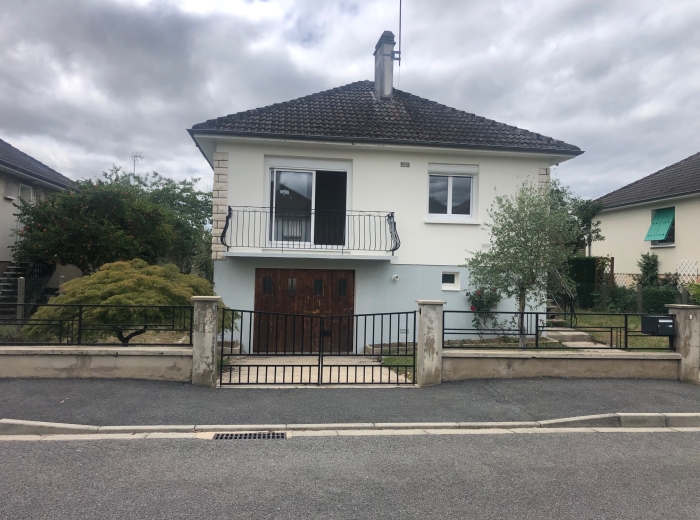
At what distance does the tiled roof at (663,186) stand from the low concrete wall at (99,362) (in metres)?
17.7

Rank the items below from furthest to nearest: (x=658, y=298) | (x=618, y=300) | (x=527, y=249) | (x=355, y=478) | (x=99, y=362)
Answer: (x=618, y=300) < (x=658, y=298) < (x=527, y=249) < (x=99, y=362) < (x=355, y=478)

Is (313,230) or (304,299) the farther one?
(313,230)

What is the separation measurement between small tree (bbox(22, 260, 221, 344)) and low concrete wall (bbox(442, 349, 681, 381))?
5.02 meters

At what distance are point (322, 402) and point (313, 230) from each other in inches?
254

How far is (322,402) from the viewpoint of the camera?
7.22 metres

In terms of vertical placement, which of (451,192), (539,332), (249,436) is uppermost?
(451,192)

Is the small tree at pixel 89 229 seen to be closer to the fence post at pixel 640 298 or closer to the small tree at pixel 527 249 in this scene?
the small tree at pixel 527 249

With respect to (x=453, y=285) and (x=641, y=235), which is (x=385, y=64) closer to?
(x=453, y=285)

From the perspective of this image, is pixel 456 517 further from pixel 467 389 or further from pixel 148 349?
pixel 148 349

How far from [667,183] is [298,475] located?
20573 mm

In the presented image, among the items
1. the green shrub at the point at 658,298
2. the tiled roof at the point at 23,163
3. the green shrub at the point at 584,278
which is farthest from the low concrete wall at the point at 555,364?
the tiled roof at the point at 23,163

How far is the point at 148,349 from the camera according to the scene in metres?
7.92

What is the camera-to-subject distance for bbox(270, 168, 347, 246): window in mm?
12977

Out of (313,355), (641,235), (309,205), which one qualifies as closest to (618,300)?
(641,235)
